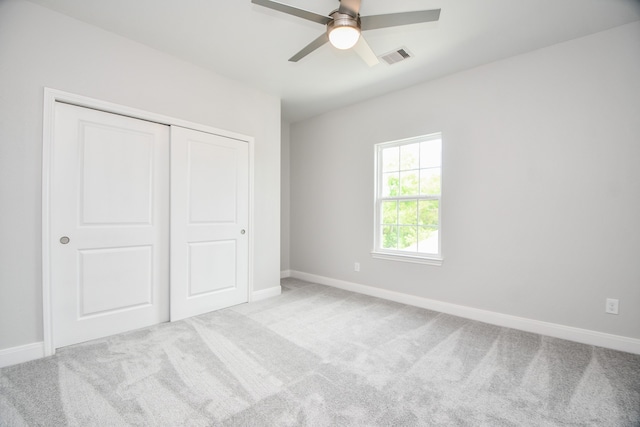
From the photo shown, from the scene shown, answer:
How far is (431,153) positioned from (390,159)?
1.86ft

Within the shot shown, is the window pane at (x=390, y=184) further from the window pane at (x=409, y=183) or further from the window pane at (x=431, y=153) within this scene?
the window pane at (x=431, y=153)

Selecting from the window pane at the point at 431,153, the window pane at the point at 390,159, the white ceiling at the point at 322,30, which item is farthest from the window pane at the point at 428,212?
the white ceiling at the point at 322,30

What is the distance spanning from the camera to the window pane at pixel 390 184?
3749mm

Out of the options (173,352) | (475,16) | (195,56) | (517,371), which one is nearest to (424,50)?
(475,16)

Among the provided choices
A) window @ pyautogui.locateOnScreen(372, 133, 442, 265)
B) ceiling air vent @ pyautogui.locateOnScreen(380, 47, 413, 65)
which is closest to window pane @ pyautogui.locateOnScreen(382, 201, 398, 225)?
window @ pyautogui.locateOnScreen(372, 133, 442, 265)

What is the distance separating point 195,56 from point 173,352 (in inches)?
111

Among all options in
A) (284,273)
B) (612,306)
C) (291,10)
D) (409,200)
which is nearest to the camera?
(291,10)

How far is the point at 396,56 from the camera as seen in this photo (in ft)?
9.30

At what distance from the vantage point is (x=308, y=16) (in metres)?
1.86

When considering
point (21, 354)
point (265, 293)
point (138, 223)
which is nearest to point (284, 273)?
point (265, 293)

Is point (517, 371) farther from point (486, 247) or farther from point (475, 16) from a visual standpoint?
point (475, 16)

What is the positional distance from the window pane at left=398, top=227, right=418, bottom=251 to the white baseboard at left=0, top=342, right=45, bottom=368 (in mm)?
3632

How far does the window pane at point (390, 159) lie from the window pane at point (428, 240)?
35.8 inches

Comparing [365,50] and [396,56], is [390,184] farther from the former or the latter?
[365,50]
